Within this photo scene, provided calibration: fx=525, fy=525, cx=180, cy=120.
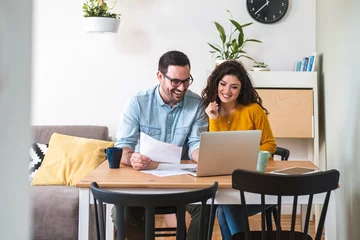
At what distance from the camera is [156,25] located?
4285 millimetres

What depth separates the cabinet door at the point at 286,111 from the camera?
4000 mm

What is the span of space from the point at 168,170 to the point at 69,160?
150 cm

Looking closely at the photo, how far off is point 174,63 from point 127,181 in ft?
2.70

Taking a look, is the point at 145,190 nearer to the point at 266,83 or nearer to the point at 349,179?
the point at 349,179

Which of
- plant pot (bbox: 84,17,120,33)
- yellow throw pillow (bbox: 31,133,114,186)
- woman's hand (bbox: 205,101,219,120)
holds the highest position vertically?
plant pot (bbox: 84,17,120,33)

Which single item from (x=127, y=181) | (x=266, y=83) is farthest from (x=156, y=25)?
(x=127, y=181)

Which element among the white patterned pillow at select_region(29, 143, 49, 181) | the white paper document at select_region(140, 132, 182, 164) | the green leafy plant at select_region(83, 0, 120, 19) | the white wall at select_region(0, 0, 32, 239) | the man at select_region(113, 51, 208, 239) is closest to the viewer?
the white wall at select_region(0, 0, 32, 239)

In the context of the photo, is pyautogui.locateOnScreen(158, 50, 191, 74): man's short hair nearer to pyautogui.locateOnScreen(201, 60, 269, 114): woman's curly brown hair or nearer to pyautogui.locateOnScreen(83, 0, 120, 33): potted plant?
pyautogui.locateOnScreen(201, 60, 269, 114): woman's curly brown hair

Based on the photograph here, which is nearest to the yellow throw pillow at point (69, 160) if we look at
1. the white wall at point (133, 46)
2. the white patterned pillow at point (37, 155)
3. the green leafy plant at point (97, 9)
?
the white patterned pillow at point (37, 155)

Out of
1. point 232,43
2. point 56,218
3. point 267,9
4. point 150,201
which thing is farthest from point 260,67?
point 150,201

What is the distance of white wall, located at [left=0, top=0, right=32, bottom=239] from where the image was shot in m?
0.54

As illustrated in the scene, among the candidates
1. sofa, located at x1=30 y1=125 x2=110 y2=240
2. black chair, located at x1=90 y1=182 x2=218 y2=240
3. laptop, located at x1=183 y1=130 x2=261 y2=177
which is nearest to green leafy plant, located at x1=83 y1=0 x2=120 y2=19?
sofa, located at x1=30 y1=125 x2=110 y2=240

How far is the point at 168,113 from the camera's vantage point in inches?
109

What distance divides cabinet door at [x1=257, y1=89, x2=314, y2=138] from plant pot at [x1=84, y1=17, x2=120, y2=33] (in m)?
1.23
